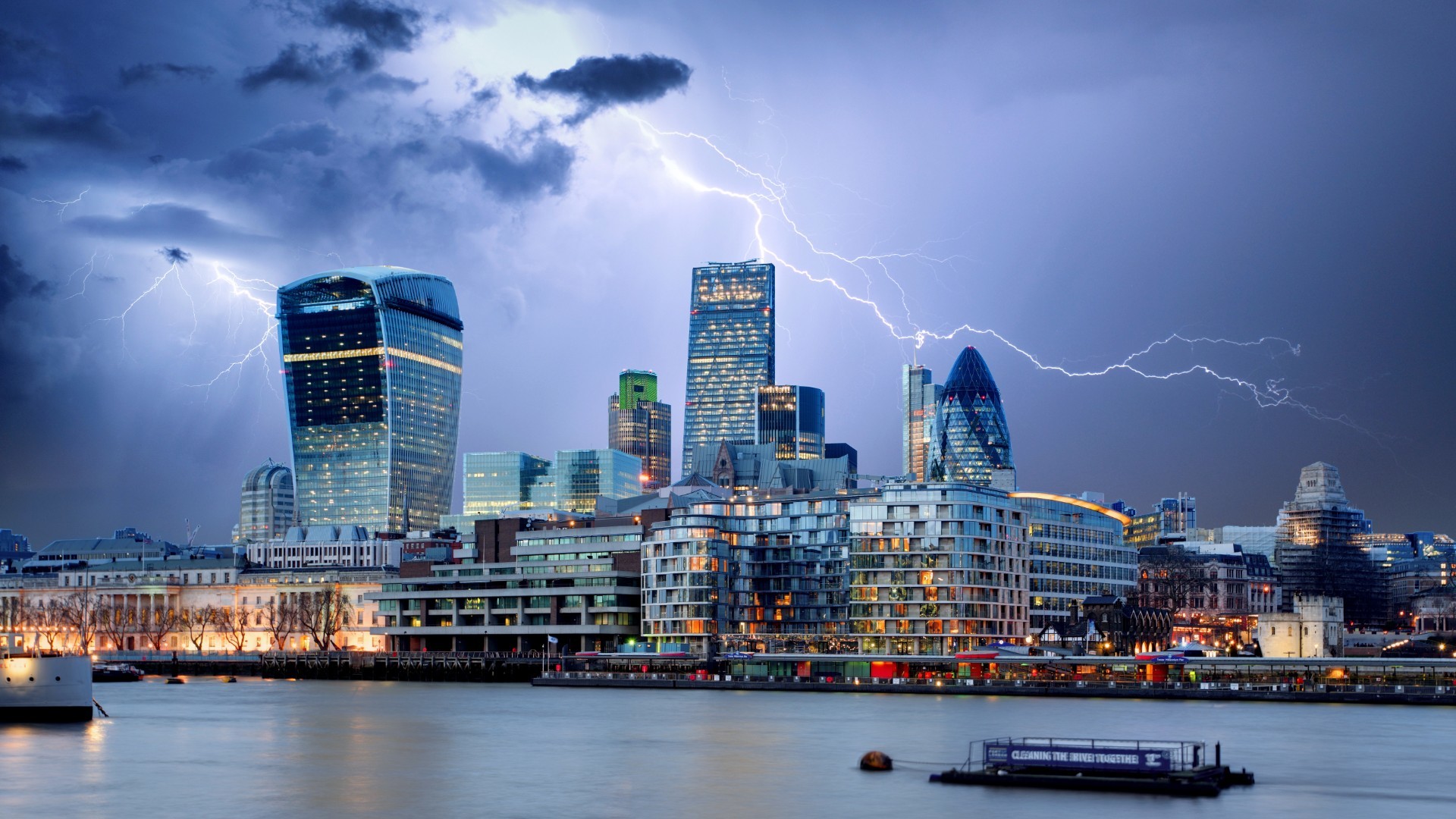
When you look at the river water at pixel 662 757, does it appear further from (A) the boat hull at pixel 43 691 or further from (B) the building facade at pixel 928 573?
(B) the building facade at pixel 928 573

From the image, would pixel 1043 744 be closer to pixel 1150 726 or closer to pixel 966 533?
pixel 1150 726

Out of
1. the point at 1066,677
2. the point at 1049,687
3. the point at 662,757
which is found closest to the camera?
the point at 662,757

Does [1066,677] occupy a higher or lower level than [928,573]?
lower

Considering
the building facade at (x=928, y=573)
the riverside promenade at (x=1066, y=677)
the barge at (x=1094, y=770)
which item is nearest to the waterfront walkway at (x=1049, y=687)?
the riverside promenade at (x=1066, y=677)

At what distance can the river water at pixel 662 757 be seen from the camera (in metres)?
67.1

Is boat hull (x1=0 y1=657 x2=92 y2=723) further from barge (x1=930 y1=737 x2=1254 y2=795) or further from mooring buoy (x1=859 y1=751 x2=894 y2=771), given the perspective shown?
barge (x1=930 y1=737 x2=1254 y2=795)

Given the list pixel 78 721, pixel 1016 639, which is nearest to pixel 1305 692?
pixel 1016 639

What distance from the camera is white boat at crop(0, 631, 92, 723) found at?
119 m

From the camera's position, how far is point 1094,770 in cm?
7094

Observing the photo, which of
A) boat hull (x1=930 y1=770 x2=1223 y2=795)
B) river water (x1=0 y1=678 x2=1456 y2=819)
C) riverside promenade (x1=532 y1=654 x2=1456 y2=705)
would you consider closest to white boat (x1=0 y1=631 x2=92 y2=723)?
river water (x1=0 y1=678 x2=1456 y2=819)

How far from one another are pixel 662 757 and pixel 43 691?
55.8 metres

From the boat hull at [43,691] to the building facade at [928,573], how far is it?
94.5m

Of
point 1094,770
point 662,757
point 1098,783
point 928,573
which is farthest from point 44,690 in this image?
point 928,573

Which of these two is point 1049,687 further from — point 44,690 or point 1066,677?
point 44,690
